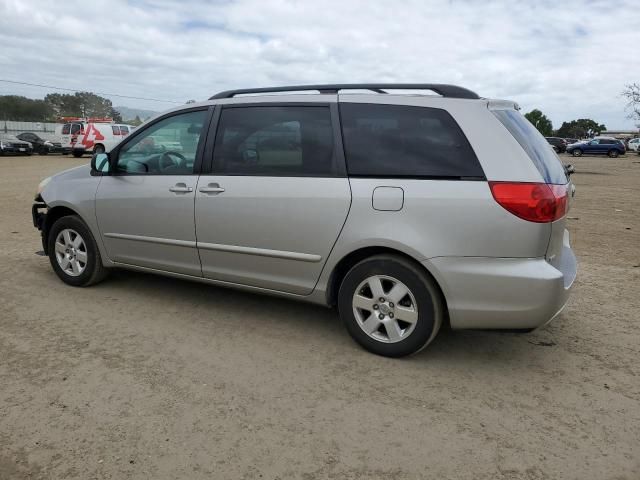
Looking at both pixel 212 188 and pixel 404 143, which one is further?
pixel 212 188

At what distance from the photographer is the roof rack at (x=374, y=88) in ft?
11.5

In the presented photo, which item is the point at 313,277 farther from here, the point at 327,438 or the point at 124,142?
the point at 124,142

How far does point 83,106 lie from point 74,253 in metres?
64.2

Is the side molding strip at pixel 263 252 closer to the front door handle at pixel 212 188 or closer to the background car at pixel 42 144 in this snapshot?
the front door handle at pixel 212 188

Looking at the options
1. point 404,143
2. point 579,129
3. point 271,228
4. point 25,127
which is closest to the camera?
point 404,143

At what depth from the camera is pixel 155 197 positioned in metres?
4.36

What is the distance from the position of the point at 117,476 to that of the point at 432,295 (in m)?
1.99

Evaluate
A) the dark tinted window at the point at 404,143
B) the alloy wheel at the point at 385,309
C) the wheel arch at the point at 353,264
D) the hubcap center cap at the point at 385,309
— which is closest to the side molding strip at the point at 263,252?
the wheel arch at the point at 353,264

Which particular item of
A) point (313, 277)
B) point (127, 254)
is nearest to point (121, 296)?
point (127, 254)

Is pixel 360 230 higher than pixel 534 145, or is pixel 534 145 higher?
pixel 534 145

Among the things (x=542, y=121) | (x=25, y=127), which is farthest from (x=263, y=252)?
(x=542, y=121)

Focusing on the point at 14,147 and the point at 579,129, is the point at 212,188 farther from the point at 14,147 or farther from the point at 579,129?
the point at 579,129

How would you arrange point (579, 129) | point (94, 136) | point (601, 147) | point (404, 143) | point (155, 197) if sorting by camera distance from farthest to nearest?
point (579, 129), point (601, 147), point (94, 136), point (155, 197), point (404, 143)

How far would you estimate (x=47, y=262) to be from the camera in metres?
5.89
